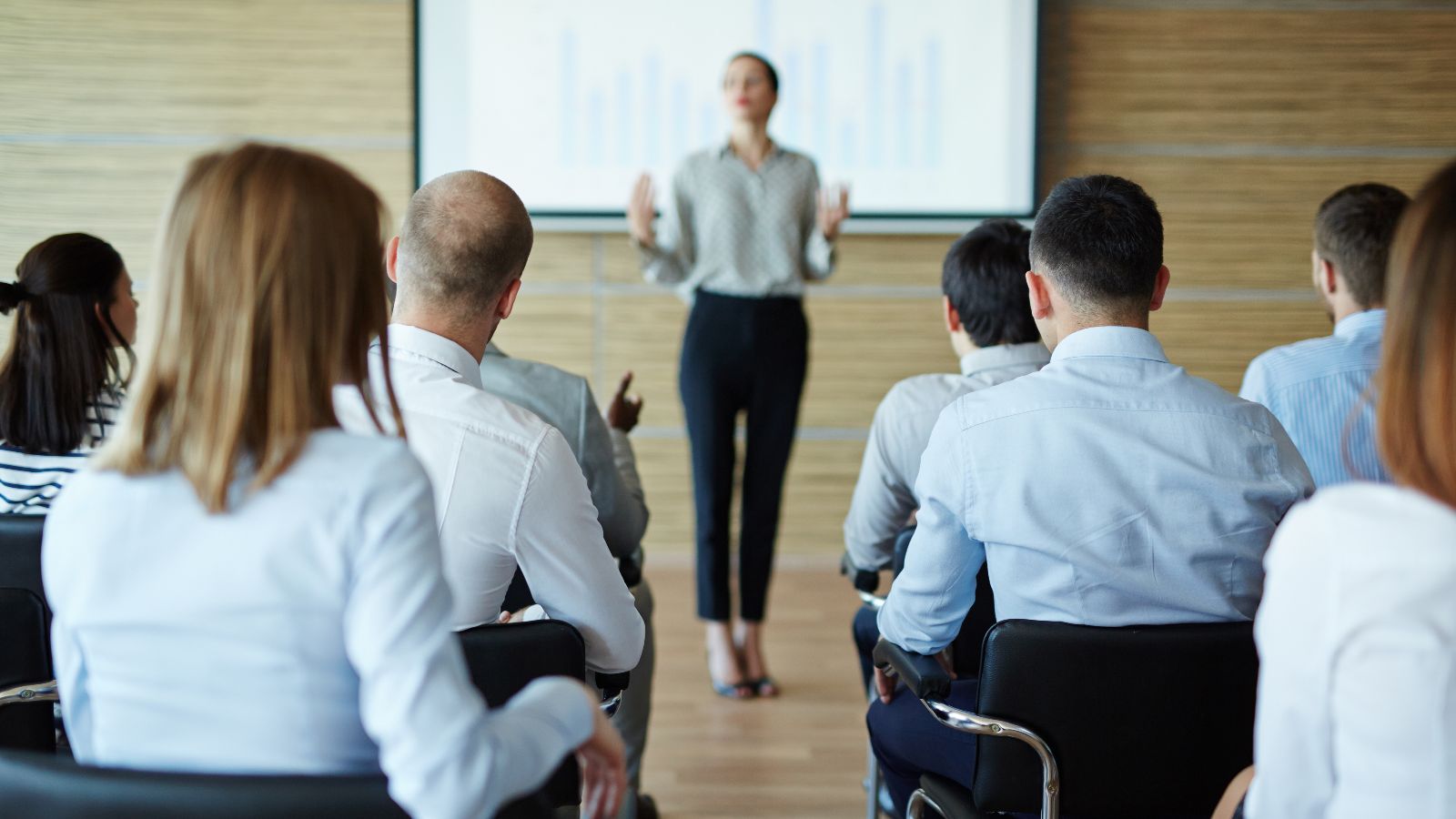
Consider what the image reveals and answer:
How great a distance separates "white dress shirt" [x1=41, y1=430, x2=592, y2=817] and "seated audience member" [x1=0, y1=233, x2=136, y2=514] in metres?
1.22

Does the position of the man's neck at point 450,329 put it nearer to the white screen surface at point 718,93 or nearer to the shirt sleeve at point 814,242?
the shirt sleeve at point 814,242

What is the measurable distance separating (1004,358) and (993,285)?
15 cm

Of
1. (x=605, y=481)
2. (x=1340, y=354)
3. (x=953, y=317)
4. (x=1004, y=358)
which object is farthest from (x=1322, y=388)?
(x=605, y=481)

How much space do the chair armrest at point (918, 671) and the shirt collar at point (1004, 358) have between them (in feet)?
2.57

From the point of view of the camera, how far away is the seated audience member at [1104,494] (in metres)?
1.51

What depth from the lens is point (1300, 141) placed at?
195 inches

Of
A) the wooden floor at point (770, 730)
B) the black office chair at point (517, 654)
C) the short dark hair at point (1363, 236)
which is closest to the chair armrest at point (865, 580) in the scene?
the wooden floor at point (770, 730)

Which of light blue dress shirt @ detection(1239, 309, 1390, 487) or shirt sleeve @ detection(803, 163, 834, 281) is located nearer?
light blue dress shirt @ detection(1239, 309, 1390, 487)

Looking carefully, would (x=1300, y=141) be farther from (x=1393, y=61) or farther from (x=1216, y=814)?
(x=1216, y=814)

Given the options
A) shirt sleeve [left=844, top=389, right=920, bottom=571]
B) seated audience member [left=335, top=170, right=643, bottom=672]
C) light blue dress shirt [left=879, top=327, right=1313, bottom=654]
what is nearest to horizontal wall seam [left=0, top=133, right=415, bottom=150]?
shirt sleeve [left=844, top=389, right=920, bottom=571]

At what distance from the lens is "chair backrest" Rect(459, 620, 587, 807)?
1286mm

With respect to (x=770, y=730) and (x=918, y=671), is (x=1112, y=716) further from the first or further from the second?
(x=770, y=730)

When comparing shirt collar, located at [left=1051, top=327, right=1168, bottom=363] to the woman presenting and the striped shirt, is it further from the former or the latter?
the woman presenting

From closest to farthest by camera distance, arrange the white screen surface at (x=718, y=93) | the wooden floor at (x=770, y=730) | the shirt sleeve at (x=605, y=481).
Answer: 1. the shirt sleeve at (x=605, y=481)
2. the wooden floor at (x=770, y=730)
3. the white screen surface at (x=718, y=93)
